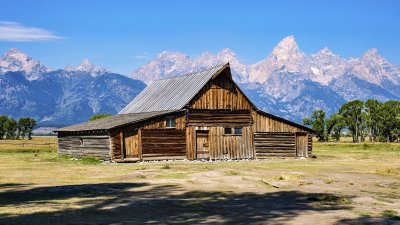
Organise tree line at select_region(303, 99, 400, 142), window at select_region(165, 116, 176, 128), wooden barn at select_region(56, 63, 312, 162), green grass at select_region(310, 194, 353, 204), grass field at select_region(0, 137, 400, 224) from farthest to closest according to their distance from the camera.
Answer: tree line at select_region(303, 99, 400, 142) < window at select_region(165, 116, 176, 128) < wooden barn at select_region(56, 63, 312, 162) < green grass at select_region(310, 194, 353, 204) < grass field at select_region(0, 137, 400, 224)

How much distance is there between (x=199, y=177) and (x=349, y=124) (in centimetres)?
11043

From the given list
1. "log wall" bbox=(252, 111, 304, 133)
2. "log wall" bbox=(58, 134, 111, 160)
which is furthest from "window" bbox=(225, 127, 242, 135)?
"log wall" bbox=(58, 134, 111, 160)

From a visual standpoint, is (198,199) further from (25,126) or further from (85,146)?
(25,126)

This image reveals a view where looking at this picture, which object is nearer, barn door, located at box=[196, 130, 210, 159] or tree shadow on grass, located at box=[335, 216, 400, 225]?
tree shadow on grass, located at box=[335, 216, 400, 225]

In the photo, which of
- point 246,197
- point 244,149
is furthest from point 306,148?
point 246,197

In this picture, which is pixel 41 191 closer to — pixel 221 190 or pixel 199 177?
pixel 221 190

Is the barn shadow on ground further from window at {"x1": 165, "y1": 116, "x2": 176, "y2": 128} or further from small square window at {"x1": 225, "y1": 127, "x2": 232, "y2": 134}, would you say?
small square window at {"x1": 225, "y1": 127, "x2": 232, "y2": 134}

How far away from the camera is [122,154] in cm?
4369

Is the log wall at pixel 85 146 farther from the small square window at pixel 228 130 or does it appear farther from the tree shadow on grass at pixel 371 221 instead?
the tree shadow on grass at pixel 371 221

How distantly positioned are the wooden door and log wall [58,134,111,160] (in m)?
1.52

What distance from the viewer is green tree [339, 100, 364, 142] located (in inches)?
5158

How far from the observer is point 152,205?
1830 centimetres

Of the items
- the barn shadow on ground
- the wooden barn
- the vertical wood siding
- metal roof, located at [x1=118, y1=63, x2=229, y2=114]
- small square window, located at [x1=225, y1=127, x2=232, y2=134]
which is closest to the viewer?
the barn shadow on ground

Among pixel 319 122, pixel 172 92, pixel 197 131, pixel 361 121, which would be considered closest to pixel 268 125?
pixel 197 131
